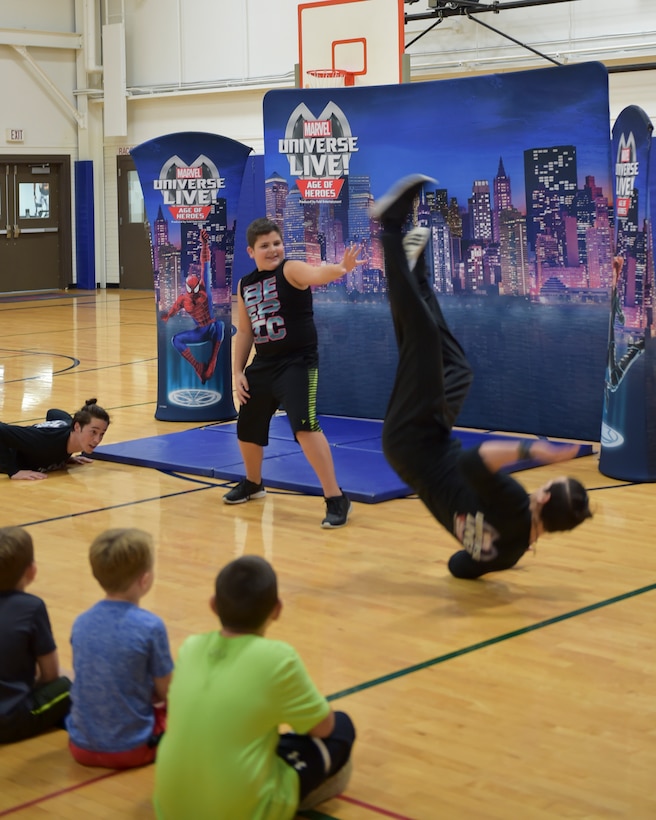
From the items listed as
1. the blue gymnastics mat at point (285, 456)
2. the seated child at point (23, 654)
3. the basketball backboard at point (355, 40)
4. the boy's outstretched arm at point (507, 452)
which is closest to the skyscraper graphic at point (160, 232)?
the blue gymnastics mat at point (285, 456)

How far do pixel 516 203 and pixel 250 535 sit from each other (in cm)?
336

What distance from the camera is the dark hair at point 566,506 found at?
4508mm

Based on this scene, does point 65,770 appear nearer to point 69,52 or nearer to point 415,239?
point 415,239

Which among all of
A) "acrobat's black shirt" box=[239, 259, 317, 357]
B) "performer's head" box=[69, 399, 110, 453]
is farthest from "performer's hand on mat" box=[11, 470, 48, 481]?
"acrobat's black shirt" box=[239, 259, 317, 357]

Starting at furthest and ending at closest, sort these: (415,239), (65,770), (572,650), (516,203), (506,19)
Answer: (506,19) < (516,203) < (415,239) < (572,650) < (65,770)

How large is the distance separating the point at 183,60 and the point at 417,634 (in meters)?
16.9

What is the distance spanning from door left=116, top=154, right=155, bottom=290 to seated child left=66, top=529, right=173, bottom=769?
18211 mm

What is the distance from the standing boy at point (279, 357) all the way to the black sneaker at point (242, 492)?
0.01 meters

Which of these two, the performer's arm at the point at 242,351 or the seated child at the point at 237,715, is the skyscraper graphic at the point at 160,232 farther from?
the seated child at the point at 237,715

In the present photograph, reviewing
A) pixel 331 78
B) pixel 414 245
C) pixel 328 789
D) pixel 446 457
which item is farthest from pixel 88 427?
pixel 331 78

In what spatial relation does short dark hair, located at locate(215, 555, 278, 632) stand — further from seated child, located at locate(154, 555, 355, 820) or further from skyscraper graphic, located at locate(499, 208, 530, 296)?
skyscraper graphic, located at locate(499, 208, 530, 296)

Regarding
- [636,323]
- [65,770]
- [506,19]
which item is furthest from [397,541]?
[506,19]

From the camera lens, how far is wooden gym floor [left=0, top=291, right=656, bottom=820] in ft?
10.6

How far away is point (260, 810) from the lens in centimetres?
280
